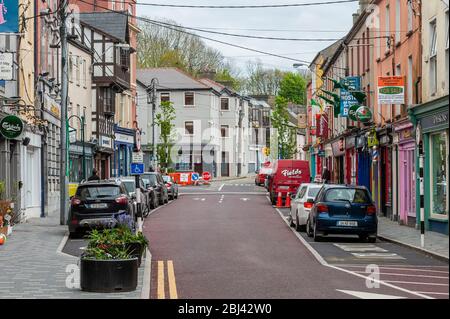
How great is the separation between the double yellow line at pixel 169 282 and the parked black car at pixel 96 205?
6763mm

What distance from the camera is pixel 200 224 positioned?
31500mm

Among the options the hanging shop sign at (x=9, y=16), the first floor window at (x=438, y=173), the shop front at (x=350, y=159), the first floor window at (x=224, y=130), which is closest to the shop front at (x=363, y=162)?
the shop front at (x=350, y=159)

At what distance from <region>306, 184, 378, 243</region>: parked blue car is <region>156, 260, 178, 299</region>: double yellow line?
257 inches

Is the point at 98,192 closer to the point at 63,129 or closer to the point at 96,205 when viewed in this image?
the point at 96,205

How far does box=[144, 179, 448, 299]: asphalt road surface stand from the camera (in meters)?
14.0

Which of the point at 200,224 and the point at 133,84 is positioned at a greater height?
the point at 133,84

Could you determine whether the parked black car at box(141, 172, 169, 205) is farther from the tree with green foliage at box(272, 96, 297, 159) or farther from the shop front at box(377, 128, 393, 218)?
the tree with green foliage at box(272, 96, 297, 159)

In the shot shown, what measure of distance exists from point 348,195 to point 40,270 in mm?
10423
